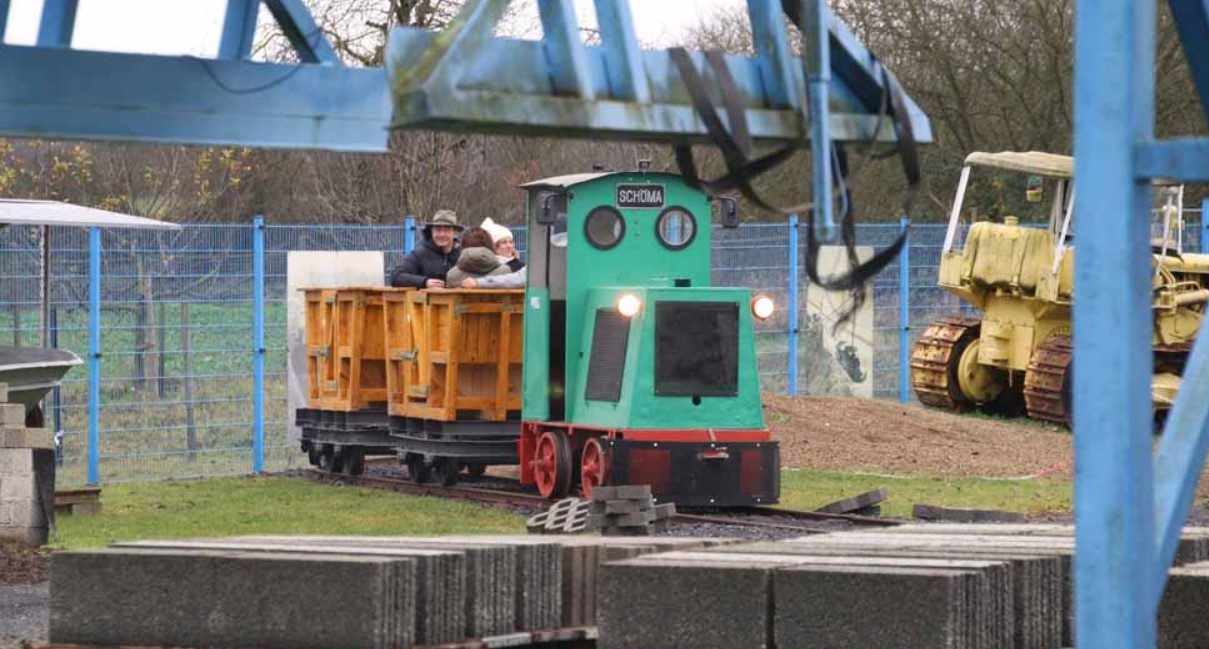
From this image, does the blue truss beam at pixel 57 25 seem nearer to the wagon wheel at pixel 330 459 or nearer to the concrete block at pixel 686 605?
the concrete block at pixel 686 605

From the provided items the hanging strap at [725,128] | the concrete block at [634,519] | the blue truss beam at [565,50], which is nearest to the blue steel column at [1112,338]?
the hanging strap at [725,128]

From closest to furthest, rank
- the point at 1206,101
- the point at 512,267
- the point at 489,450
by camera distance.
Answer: the point at 1206,101 → the point at 489,450 → the point at 512,267

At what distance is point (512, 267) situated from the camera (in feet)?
64.0

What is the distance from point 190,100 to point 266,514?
12321mm

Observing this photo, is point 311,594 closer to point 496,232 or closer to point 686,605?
point 686,605

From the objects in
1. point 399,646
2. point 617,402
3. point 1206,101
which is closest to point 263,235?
point 617,402

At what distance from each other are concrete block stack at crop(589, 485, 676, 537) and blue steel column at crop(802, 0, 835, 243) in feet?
30.6

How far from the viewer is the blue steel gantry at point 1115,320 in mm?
5410

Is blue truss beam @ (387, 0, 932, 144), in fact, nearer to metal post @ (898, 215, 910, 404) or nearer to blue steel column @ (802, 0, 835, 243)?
blue steel column @ (802, 0, 835, 243)

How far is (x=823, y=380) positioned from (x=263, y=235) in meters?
9.31

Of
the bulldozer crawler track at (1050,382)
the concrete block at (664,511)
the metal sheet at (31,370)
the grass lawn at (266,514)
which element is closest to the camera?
the concrete block at (664,511)

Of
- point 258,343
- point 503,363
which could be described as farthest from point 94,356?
point 503,363

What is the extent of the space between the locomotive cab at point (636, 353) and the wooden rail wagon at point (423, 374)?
75cm

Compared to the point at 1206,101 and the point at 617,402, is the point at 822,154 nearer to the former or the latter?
the point at 1206,101
